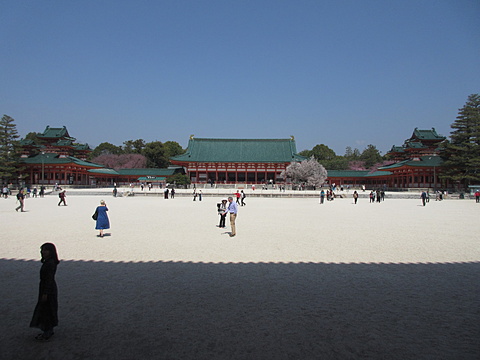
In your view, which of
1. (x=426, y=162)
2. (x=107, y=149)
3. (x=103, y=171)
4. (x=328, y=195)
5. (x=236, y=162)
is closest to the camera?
(x=328, y=195)

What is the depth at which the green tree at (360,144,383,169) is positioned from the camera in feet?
270

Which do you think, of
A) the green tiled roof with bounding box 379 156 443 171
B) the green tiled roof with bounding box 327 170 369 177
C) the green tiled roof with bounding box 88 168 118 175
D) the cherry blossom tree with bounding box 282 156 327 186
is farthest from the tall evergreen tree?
the green tiled roof with bounding box 88 168 118 175

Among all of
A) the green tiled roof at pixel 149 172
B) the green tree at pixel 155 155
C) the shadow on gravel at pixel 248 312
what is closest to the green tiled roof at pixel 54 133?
the green tiled roof at pixel 149 172

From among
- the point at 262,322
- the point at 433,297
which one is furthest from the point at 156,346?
the point at 433,297

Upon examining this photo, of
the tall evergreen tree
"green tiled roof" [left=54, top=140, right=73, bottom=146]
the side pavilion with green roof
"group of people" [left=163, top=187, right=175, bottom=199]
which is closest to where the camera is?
"group of people" [left=163, top=187, right=175, bottom=199]

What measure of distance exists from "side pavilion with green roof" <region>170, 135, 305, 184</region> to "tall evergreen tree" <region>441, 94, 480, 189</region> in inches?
976

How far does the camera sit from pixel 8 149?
149 feet

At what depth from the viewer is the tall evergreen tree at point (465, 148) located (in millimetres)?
39625

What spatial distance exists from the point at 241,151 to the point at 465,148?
38040 mm

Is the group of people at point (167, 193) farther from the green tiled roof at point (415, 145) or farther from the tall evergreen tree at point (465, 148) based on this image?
the green tiled roof at point (415, 145)

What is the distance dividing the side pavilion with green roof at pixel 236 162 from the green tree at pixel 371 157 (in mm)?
27995

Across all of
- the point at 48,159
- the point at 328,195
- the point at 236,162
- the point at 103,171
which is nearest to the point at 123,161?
the point at 103,171

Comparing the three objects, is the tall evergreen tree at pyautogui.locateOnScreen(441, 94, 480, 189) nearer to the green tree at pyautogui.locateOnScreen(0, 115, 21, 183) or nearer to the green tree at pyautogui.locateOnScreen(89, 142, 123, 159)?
the green tree at pyautogui.locateOnScreen(0, 115, 21, 183)

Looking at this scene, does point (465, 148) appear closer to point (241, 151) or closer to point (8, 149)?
point (241, 151)
